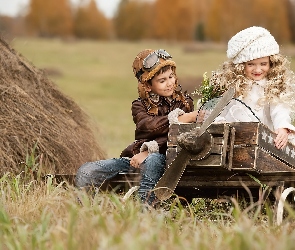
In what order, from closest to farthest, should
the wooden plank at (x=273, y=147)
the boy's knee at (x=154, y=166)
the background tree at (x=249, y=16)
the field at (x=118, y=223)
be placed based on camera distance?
the field at (x=118, y=223)
the wooden plank at (x=273, y=147)
the boy's knee at (x=154, y=166)
the background tree at (x=249, y=16)

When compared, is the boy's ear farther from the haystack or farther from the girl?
the haystack

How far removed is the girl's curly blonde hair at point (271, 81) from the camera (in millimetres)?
5742

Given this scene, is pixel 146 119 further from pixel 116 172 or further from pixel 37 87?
pixel 37 87

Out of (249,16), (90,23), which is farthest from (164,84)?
(90,23)

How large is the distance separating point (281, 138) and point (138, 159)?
1032 millimetres

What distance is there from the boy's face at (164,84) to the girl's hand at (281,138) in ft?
2.95

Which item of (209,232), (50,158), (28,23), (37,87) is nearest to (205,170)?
(209,232)

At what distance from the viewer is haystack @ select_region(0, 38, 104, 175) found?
6746 mm

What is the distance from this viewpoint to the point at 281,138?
535 cm

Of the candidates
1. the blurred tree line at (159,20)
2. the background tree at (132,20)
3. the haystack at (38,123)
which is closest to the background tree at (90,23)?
the blurred tree line at (159,20)

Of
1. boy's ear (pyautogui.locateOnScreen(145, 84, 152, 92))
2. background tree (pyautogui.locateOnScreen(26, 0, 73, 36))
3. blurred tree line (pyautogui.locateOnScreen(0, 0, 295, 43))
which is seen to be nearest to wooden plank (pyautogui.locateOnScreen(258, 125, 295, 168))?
boy's ear (pyautogui.locateOnScreen(145, 84, 152, 92))

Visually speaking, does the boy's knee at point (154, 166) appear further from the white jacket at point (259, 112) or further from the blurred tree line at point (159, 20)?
the blurred tree line at point (159, 20)

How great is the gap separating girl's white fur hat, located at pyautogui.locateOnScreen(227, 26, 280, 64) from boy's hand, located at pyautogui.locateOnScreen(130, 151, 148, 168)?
101cm

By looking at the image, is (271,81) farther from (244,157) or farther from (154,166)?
(154,166)
